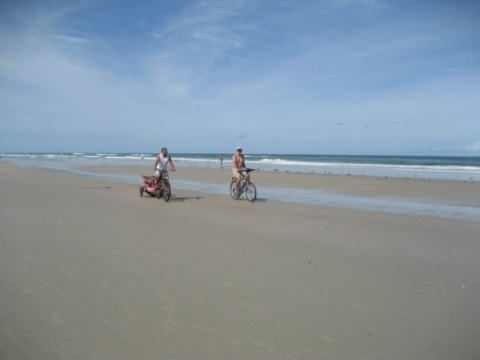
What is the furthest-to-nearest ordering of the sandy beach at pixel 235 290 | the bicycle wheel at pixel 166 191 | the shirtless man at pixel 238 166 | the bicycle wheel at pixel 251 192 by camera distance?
the shirtless man at pixel 238 166 < the bicycle wheel at pixel 251 192 < the bicycle wheel at pixel 166 191 < the sandy beach at pixel 235 290

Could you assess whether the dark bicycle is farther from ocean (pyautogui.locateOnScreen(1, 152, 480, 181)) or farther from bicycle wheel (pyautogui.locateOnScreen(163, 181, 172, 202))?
ocean (pyautogui.locateOnScreen(1, 152, 480, 181))

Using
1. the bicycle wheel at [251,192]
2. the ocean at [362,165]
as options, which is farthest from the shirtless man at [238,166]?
the ocean at [362,165]

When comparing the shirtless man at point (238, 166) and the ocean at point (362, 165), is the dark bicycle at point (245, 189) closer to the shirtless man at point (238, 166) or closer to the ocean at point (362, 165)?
the shirtless man at point (238, 166)

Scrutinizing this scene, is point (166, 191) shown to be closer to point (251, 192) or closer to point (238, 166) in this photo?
point (238, 166)

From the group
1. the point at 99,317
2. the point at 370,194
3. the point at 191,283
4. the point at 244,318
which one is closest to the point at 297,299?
the point at 244,318

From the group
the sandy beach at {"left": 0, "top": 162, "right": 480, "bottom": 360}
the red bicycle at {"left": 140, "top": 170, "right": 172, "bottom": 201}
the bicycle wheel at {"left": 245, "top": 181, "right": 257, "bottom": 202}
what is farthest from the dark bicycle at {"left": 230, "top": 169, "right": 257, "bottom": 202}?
the sandy beach at {"left": 0, "top": 162, "right": 480, "bottom": 360}

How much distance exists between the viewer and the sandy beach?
3137mm

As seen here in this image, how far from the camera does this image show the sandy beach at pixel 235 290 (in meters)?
3.14

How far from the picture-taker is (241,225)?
8375 millimetres

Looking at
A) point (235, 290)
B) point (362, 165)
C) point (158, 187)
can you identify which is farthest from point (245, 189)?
point (362, 165)

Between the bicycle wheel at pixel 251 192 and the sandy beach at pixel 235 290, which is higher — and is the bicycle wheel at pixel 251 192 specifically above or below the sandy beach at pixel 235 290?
above

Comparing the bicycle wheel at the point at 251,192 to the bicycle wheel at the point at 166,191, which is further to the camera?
the bicycle wheel at the point at 251,192

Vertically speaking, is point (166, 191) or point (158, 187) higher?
point (158, 187)

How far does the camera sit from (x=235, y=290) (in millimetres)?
4324
